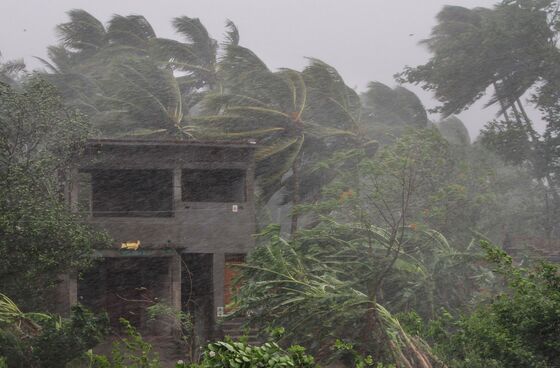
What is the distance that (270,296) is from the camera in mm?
11117

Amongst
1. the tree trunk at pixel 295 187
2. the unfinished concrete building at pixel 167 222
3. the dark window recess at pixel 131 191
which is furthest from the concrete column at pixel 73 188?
the tree trunk at pixel 295 187

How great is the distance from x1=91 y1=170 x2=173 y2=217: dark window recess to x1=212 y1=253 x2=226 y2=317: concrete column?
8.74ft

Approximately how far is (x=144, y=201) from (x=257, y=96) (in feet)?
16.8

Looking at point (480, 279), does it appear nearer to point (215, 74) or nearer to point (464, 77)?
point (464, 77)

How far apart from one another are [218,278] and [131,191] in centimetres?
421

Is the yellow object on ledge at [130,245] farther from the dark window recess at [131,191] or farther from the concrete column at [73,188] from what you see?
the dark window recess at [131,191]

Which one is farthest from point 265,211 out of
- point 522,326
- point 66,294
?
point 522,326

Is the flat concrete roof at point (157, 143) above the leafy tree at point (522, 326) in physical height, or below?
above

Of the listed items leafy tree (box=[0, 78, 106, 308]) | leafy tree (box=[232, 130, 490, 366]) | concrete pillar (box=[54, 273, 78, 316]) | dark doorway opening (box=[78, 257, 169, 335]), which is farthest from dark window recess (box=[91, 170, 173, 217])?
leafy tree (box=[232, 130, 490, 366])

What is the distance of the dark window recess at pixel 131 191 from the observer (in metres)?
19.0

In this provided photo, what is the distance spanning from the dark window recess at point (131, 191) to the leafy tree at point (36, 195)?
3.97 m

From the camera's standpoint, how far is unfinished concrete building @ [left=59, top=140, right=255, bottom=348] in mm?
16328

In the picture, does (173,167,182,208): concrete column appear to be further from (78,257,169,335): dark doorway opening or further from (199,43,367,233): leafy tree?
(199,43,367,233): leafy tree

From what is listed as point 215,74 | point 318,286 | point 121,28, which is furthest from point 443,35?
point 318,286
